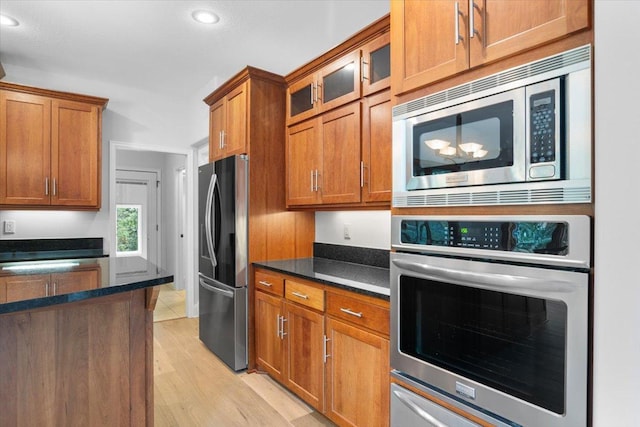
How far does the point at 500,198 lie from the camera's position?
1193 millimetres

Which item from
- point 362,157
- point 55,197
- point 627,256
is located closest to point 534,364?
point 627,256

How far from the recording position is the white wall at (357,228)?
2520mm

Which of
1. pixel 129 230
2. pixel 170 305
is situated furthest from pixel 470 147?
pixel 129 230

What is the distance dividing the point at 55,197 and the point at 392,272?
3310 mm

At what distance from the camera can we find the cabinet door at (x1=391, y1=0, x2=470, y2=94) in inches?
52.2

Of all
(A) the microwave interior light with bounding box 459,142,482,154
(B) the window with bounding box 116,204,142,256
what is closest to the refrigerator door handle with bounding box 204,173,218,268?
(A) the microwave interior light with bounding box 459,142,482,154

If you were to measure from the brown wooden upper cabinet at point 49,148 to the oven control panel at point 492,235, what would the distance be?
3.30m

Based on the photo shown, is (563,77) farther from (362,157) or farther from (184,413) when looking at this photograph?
(184,413)

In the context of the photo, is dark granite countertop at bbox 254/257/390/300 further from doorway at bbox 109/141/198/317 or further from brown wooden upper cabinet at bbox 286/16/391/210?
doorway at bbox 109/141/198/317

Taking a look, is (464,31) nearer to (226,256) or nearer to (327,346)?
(327,346)

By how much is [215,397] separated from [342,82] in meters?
2.31

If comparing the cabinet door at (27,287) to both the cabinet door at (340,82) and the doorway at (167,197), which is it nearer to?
the cabinet door at (340,82)

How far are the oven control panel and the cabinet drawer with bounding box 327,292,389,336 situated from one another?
0.45 meters

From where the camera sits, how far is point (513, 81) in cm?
117
